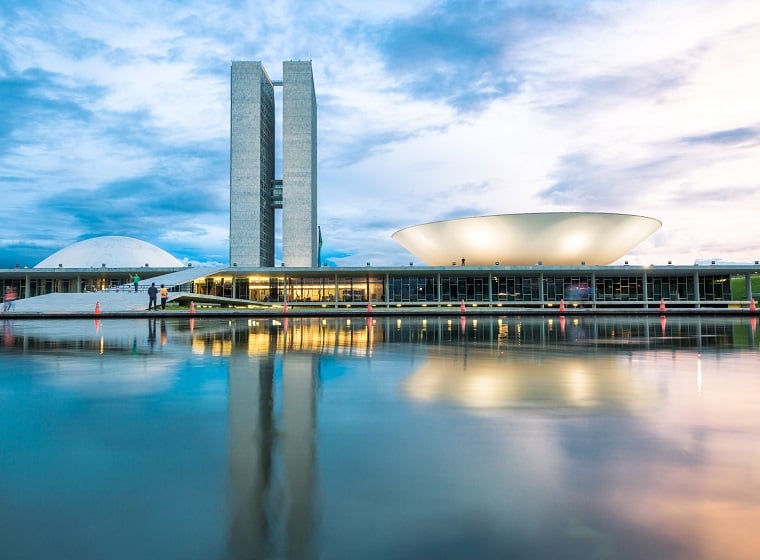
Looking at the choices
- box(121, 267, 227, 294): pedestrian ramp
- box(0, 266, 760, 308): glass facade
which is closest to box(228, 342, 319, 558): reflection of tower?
box(121, 267, 227, 294): pedestrian ramp

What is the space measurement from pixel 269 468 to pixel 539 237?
161 ft

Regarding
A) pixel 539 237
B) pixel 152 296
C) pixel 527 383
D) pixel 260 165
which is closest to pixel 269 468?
pixel 527 383

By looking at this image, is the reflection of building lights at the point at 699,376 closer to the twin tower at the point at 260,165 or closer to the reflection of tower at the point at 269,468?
the reflection of tower at the point at 269,468

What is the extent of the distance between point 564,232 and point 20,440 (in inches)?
1960

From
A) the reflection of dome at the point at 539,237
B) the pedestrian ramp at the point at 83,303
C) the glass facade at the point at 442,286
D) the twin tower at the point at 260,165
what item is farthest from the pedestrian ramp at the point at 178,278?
the twin tower at the point at 260,165

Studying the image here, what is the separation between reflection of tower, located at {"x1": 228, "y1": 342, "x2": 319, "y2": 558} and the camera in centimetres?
249

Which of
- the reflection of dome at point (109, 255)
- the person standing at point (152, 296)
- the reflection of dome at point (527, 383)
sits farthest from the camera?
the reflection of dome at point (109, 255)

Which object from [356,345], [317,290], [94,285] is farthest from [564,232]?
[94,285]

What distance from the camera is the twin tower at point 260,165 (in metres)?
81.8

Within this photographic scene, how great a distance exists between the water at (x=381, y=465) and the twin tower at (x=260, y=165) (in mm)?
75015

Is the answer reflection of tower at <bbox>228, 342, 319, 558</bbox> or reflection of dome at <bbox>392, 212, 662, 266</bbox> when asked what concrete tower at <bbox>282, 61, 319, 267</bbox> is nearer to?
reflection of dome at <bbox>392, 212, 662, 266</bbox>

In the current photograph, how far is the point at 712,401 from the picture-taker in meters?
5.76

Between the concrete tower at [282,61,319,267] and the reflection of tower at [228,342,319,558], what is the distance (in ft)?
249

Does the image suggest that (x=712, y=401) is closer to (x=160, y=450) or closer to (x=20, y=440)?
(x=160, y=450)
